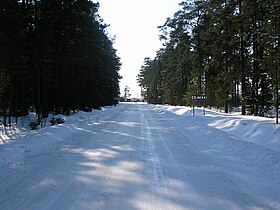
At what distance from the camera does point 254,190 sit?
22.3ft

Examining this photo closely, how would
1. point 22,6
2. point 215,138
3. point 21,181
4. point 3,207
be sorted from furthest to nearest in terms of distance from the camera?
point 22,6 → point 215,138 → point 21,181 → point 3,207

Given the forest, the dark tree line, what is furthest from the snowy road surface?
the dark tree line

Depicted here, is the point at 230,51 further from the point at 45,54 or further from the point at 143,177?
the point at 143,177

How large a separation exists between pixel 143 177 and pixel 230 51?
24.9 m

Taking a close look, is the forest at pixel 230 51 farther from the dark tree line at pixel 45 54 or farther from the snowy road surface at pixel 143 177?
the dark tree line at pixel 45 54

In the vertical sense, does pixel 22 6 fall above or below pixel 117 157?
above

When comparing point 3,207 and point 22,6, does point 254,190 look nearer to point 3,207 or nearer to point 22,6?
point 3,207

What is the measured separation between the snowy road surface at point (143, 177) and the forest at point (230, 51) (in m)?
7.05

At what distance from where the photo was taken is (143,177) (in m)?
7.74

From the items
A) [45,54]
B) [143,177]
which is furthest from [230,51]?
[143,177]

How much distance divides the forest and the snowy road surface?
7.05 meters

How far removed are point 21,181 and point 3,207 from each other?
70.5 inches

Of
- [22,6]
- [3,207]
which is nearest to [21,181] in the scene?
[3,207]

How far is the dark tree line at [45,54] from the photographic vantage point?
2081 centimetres
